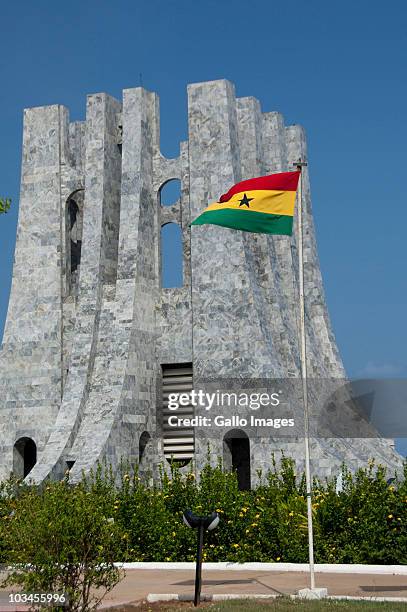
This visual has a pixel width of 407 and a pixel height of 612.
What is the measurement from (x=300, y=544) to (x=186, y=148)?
17202mm

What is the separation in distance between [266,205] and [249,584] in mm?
6064

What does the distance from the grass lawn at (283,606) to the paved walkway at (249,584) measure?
29.0 inches

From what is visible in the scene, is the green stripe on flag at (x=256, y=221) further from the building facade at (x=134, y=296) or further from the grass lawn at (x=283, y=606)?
the building facade at (x=134, y=296)

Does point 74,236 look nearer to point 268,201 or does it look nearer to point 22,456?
point 22,456

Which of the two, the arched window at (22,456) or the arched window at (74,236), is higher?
the arched window at (74,236)

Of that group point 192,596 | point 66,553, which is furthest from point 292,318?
point 66,553

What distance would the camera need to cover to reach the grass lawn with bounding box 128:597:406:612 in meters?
13.1

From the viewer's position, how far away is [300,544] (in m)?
19.1

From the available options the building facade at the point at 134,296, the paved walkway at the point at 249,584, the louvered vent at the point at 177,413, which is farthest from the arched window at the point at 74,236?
the paved walkway at the point at 249,584

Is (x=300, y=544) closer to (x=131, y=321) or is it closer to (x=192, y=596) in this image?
(x=192, y=596)

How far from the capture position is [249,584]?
16156 mm

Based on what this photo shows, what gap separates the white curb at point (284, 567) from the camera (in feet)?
57.5

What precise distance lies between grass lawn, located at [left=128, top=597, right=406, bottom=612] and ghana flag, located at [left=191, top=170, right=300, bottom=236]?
6.05 meters

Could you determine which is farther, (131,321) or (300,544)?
(131,321)
